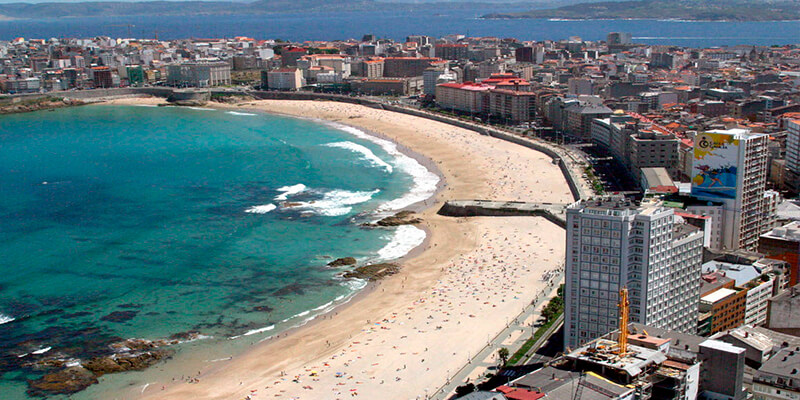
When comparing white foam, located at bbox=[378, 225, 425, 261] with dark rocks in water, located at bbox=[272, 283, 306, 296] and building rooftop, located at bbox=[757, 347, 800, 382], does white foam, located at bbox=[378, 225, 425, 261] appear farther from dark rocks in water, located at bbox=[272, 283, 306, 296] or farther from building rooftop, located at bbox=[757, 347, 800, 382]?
building rooftop, located at bbox=[757, 347, 800, 382]

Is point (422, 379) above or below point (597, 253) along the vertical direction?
below

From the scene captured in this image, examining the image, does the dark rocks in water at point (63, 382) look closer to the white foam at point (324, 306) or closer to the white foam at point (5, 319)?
the white foam at point (5, 319)

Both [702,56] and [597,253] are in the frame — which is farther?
[702,56]

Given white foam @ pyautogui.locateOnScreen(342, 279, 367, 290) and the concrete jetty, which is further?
the concrete jetty

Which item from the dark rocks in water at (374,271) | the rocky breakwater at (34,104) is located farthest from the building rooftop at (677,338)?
the rocky breakwater at (34,104)

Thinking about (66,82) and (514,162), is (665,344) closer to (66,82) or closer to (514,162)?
(514,162)

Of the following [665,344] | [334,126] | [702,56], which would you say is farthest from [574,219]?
[702,56]

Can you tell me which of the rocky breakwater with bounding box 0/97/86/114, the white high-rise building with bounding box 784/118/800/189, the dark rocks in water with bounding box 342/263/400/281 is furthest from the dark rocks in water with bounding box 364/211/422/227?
the rocky breakwater with bounding box 0/97/86/114
